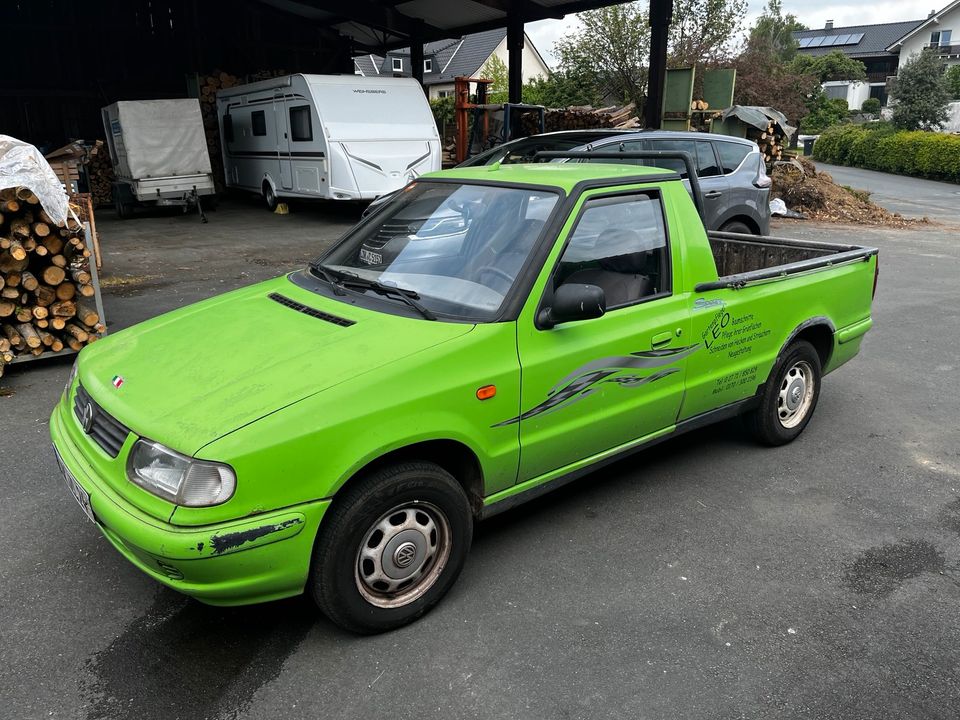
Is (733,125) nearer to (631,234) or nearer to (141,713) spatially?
(631,234)

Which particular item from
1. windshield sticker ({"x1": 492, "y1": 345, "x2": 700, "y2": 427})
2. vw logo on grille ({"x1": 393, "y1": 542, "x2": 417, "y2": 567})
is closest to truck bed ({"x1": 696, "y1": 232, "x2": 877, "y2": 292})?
windshield sticker ({"x1": 492, "y1": 345, "x2": 700, "y2": 427})

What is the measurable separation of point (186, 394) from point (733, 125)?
18.8 m

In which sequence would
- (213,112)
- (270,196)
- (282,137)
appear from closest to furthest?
(282,137) → (270,196) → (213,112)

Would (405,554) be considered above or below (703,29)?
below

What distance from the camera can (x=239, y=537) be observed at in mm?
2578

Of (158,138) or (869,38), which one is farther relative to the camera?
(869,38)

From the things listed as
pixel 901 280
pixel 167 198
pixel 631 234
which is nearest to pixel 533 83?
pixel 167 198

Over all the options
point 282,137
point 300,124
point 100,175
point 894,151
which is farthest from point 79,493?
point 894,151

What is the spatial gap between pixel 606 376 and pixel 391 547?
1.32 metres

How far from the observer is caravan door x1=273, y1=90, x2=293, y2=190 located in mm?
16461

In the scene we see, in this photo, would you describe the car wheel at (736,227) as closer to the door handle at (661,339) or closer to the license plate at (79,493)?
the door handle at (661,339)

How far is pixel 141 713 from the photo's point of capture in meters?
2.67

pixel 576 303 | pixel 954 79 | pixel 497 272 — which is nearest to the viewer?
pixel 576 303

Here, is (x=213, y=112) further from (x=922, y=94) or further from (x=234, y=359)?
(x=922, y=94)
